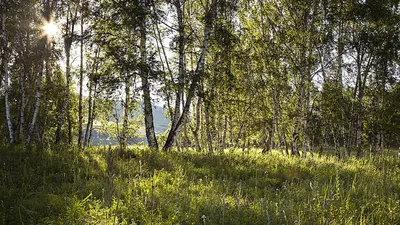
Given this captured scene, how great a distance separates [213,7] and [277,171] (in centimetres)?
833

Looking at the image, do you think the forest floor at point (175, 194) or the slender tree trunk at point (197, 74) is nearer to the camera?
the forest floor at point (175, 194)

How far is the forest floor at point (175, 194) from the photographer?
4.16 meters

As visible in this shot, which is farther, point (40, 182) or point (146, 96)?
point (146, 96)

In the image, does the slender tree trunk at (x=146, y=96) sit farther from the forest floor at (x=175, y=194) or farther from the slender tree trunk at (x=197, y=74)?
the forest floor at (x=175, y=194)

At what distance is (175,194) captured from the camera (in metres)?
5.43

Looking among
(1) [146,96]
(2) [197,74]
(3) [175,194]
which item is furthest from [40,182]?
(2) [197,74]

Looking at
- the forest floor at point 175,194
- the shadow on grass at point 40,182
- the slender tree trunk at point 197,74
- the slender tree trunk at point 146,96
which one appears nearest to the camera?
the forest floor at point 175,194

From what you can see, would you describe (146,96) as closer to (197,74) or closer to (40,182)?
(197,74)

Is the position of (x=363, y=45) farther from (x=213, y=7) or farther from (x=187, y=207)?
(x=187, y=207)

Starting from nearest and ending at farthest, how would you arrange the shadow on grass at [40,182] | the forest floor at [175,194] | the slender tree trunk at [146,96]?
1. the forest floor at [175,194]
2. the shadow on grass at [40,182]
3. the slender tree trunk at [146,96]

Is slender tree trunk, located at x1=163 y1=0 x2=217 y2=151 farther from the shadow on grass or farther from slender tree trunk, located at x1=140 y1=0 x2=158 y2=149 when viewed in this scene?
the shadow on grass

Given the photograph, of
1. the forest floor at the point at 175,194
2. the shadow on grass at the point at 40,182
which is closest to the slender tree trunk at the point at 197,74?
the forest floor at the point at 175,194

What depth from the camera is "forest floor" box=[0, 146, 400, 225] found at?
164 inches

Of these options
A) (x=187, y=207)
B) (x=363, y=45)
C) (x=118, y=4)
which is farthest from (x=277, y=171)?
(x=363, y=45)
